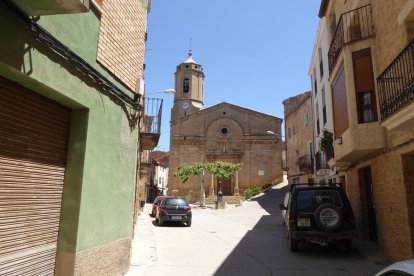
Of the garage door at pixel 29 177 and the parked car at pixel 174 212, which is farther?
the parked car at pixel 174 212

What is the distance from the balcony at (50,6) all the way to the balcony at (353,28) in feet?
26.8

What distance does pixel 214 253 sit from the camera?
975cm

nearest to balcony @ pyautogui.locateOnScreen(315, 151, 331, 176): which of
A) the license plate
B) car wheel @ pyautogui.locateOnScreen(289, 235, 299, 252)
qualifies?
car wheel @ pyautogui.locateOnScreen(289, 235, 299, 252)

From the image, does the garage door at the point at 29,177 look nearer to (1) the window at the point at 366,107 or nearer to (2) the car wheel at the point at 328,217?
(2) the car wheel at the point at 328,217

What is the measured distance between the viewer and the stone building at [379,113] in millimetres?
7234

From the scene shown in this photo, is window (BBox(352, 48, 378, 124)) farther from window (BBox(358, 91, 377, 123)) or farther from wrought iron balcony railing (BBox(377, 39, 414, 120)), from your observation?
wrought iron balcony railing (BBox(377, 39, 414, 120))

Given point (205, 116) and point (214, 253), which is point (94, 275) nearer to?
point (214, 253)

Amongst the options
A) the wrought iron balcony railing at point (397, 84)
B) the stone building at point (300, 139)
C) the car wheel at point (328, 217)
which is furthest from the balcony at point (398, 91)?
the stone building at point (300, 139)

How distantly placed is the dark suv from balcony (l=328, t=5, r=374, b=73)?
441 cm

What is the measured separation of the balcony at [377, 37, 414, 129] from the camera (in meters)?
6.36

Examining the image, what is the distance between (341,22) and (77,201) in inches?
370

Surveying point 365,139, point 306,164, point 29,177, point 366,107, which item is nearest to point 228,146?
point 306,164

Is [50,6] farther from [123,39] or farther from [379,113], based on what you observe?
[379,113]

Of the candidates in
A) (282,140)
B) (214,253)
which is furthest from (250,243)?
(282,140)
